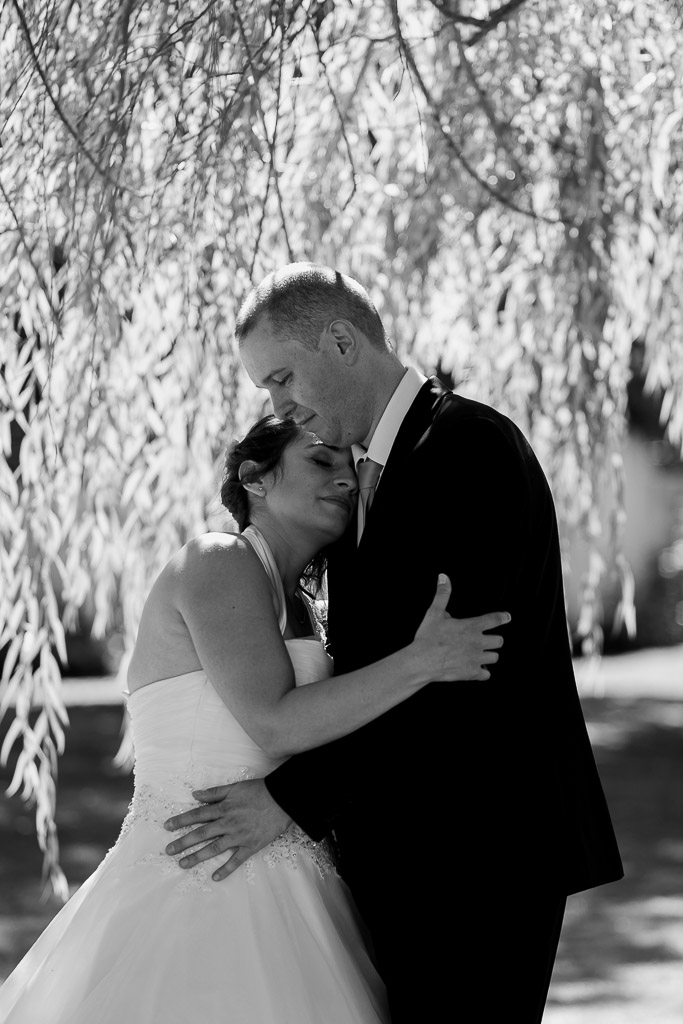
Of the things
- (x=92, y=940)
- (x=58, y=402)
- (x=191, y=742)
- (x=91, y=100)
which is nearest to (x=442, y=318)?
(x=58, y=402)

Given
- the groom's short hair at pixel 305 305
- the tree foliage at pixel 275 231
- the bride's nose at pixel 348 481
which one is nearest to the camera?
the groom's short hair at pixel 305 305

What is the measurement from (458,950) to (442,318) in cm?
255

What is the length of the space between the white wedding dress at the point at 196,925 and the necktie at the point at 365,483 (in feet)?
0.68

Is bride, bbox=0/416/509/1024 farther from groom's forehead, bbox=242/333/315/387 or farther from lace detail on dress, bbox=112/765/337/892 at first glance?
groom's forehead, bbox=242/333/315/387

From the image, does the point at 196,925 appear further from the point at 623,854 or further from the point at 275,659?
the point at 623,854

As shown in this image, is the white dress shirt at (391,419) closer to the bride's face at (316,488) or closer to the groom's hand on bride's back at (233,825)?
the bride's face at (316,488)

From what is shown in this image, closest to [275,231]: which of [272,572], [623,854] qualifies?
[272,572]

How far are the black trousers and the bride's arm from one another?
38 cm

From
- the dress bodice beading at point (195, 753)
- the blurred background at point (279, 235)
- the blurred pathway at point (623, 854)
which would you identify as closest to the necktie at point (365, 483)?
the dress bodice beading at point (195, 753)

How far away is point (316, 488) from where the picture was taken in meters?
2.77

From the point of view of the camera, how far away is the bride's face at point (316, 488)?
2.77m

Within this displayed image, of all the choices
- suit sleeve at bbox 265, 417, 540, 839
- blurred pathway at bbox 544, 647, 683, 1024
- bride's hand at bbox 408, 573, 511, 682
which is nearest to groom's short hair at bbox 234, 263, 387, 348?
suit sleeve at bbox 265, 417, 540, 839

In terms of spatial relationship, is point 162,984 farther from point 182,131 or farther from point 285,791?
point 182,131

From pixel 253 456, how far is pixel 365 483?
10.3 inches
